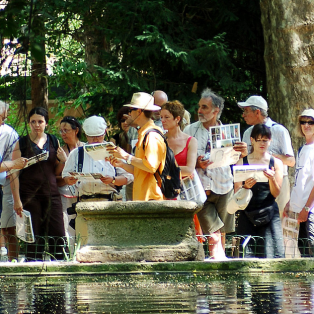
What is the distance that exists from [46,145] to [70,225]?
1047 mm

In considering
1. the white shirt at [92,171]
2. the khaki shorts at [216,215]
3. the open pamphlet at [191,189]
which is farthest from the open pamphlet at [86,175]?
the khaki shorts at [216,215]

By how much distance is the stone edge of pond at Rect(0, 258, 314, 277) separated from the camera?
7.66 m

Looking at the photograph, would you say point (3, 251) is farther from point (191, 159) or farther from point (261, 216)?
point (261, 216)

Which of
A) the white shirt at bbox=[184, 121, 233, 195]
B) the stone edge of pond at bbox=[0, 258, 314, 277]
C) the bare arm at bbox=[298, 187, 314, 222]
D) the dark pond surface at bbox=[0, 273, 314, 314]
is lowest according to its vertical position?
the dark pond surface at bbox=[0, 273, 314, 314]

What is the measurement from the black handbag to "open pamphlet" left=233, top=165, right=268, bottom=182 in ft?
1.09

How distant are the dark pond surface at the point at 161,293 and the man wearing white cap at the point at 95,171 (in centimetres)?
208

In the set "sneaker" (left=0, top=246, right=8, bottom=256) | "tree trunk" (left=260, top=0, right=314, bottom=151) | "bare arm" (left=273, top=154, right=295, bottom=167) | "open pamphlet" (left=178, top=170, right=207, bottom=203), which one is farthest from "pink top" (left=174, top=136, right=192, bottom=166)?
"tree trunk" (left=260, top=0, right=314, bottom=151)

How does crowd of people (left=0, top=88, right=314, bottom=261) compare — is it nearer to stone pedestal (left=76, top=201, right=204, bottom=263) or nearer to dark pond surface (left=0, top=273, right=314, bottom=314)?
stone pedestal (left=76, top=201, right=204, bottom=263)

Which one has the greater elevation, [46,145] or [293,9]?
[293,9]

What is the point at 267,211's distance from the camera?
8.87 meters

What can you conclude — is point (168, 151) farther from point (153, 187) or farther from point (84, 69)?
point (84, 69)

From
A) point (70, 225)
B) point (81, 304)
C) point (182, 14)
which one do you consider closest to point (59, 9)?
point (182, 14)

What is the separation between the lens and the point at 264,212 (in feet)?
29.1

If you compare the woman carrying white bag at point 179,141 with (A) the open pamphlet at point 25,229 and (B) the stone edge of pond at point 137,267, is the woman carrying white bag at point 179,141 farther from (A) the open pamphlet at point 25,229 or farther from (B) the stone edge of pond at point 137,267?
(A) the open pamphlet at point 25,229
